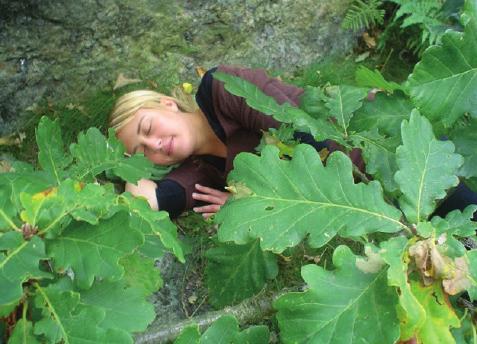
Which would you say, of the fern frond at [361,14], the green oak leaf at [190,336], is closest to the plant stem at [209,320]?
the green oak leaf at [190,336]

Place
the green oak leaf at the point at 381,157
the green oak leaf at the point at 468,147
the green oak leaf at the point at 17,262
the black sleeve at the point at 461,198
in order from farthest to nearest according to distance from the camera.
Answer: the black sleeve at the point at 461,198 < the green oak leaf at the point at 381,157 < the green oak leaf at the point at 468,147 < the green oak leaf at the point at 17,262

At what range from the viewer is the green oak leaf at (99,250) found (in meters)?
1.12

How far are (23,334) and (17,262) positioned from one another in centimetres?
18

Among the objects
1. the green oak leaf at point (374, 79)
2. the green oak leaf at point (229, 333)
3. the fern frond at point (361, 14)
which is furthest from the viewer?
the fern frond at point (361, 14)

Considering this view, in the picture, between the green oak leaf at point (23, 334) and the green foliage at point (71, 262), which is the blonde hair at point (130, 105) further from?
the green oak leaf at point (23, 334)

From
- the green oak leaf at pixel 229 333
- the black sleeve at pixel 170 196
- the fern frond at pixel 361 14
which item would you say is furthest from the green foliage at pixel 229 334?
the fern frond at pixel 361 14

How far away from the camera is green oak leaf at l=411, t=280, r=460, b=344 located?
1.12 meters

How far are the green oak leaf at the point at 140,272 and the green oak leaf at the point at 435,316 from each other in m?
0.65

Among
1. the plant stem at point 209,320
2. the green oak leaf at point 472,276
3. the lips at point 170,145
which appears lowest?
the lips at point 170,145

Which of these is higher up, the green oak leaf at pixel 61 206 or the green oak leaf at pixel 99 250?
the green oak leaf at pixel 61 206

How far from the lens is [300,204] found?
127cm

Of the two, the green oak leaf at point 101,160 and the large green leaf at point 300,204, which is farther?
the green oak leaf at point 101,160

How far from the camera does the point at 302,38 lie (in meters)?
3.73

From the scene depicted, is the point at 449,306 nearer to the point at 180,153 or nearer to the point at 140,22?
the point at 180,153
